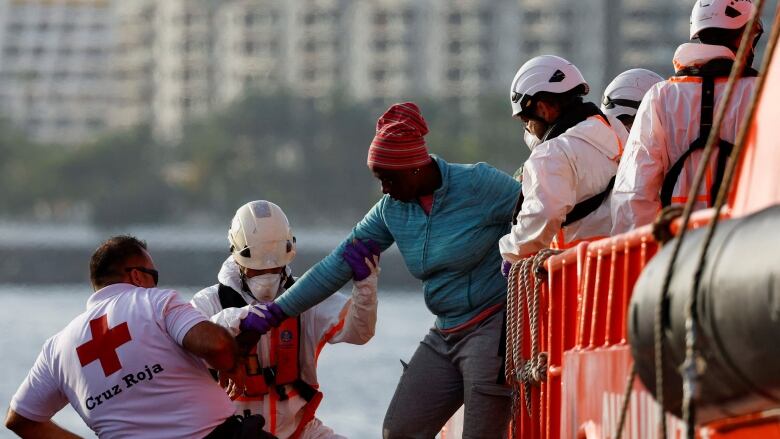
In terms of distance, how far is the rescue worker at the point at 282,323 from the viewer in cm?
716

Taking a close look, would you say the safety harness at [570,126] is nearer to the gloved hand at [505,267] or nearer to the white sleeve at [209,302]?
the gloved hand at [505,267]

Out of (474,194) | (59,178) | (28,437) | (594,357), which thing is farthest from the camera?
(59,178)

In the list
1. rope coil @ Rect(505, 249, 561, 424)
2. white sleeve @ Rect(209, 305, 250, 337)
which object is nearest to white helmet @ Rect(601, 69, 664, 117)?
rope coil @ Rect(505, 249, 561, 424)

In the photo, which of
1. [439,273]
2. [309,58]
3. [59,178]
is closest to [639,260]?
[439,273]

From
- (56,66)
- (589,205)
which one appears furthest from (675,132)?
(56,66)

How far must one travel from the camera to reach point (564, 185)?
6.67 meters

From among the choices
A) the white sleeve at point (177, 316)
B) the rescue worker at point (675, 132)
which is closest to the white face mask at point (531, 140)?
the rescue worker at point (675, 132)

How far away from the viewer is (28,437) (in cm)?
623

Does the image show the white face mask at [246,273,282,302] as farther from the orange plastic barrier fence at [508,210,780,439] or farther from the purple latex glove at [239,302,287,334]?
the orange plastic barrier fence at [508,210,780,439]

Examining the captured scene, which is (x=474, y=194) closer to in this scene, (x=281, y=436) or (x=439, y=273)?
(x=439, y=273)

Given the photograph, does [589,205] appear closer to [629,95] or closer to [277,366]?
[277,366]

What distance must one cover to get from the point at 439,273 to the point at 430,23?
105m

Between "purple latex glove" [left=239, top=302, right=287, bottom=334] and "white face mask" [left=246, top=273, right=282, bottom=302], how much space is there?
12.7 inches

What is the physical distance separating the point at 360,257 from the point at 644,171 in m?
1.40
